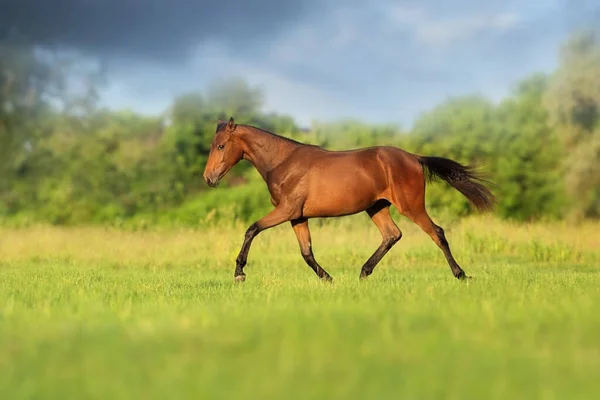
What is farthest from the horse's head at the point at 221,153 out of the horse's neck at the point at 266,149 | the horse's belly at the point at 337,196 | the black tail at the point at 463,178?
the black tail at the point at 463,178

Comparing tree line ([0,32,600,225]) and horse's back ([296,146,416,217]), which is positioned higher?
tree line ([0,32,600,225])

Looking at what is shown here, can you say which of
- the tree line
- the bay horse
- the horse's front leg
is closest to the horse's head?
the bay horse

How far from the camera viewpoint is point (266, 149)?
38.4 feet

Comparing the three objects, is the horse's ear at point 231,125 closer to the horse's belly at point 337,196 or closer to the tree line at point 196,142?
the horse's belly at point 337,196

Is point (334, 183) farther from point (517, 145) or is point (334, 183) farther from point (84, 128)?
point (84, 128)

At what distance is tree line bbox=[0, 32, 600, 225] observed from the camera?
36344 millimetres

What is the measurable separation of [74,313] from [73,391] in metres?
3.07

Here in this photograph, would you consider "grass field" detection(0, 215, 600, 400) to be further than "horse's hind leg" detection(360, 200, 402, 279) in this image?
No

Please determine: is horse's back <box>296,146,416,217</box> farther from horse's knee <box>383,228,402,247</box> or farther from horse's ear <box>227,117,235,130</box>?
horse's ear <box>227,117,235,130</box>

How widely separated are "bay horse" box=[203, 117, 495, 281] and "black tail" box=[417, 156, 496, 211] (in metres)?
0.58

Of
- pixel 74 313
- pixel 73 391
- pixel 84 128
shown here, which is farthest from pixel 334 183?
pixel 84 128

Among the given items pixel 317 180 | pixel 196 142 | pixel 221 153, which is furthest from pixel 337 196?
pixel 196 142

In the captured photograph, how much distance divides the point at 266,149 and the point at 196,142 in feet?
110

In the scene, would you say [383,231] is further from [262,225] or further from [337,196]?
[262,225]
